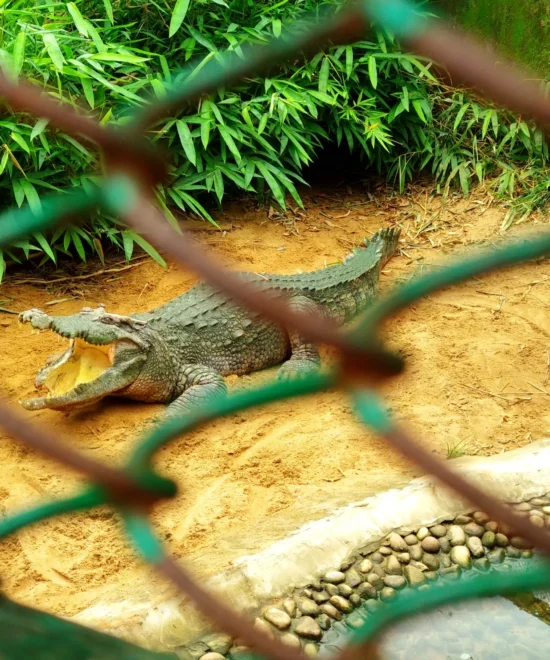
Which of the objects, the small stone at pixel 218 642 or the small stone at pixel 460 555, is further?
the small stone at pixel 460 555

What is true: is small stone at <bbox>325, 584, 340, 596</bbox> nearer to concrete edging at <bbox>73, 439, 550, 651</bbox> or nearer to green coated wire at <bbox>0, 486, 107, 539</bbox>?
concrete edging at <bbox>73, 439, 550, 651</bbox>

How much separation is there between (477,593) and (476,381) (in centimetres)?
349

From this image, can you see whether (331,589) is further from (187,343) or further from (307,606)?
(187,343)

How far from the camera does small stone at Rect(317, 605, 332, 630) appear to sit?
8.93 ft

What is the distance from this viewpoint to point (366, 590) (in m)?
2.82

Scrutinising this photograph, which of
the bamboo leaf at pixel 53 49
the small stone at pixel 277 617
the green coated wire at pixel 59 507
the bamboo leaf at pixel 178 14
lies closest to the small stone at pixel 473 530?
the small stone at pixel 277 617

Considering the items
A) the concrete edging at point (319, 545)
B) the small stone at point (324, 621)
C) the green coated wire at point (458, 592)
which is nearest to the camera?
the green coated wire at point (458, 592)

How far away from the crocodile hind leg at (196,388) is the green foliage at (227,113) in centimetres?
104

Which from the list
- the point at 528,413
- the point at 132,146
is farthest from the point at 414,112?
the point at 132,146

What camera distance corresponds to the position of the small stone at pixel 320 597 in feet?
8.87

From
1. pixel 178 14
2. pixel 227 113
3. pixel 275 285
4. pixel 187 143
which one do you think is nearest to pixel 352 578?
pixel 275 285

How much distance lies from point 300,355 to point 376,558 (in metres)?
1.96

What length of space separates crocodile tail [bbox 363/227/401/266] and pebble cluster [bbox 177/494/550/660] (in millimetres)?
2601

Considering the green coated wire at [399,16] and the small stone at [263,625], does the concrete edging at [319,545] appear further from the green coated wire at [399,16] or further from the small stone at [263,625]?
the green coated wire at [399,16]
